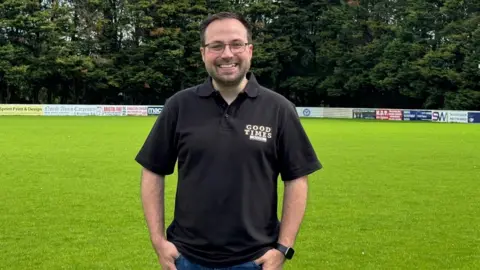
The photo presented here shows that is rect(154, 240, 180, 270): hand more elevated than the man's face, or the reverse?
the man's face

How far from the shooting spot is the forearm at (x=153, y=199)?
3186mm

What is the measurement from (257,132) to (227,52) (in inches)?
16.5

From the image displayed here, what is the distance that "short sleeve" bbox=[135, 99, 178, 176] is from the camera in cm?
310

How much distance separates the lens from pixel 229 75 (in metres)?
3.03

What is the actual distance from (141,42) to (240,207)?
201 ft

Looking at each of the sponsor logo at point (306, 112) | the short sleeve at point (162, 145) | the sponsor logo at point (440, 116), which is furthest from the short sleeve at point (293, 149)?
the sponsor logo at point (306, 112)

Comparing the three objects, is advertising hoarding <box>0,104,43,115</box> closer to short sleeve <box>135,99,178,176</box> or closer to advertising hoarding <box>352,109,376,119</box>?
advertising hoarding <box>352,109,376,119</box>

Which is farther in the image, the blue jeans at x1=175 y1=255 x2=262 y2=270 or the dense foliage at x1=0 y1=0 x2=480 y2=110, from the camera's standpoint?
the dense foliage at x1=0 y1=0 x2=480 y2=110

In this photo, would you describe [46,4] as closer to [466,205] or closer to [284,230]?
[466,205]

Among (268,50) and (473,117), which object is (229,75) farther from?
(268,50)

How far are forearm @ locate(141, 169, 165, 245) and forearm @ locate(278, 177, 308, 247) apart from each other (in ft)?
2.04

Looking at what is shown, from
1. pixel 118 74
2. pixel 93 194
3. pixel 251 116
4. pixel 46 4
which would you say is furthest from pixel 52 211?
pixel 46 4

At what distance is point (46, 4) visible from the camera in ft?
203

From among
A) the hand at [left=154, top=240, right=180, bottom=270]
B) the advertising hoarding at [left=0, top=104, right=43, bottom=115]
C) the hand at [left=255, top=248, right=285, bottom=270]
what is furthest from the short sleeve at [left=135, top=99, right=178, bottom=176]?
the advertising hoarding at [left=0, top=104, right=43, bottom=115]
